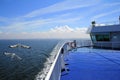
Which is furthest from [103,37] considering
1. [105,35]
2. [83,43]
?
[83,43]

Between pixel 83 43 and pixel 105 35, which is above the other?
pixel 105 35

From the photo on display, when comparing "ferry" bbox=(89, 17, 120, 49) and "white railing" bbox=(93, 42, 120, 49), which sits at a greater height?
"ferry" bbox=(89, 17, 120, 49)

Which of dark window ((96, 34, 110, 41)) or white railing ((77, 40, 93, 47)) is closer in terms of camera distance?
white railing ((77, 40, 93, 47))

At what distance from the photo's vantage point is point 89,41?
30.0 metres

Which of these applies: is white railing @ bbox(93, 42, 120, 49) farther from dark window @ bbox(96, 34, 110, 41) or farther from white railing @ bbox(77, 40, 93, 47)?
white railing @ bbox(77, 40, 93, 47)

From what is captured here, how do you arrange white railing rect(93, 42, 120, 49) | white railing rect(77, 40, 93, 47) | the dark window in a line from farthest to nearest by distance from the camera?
1. the dark window
2. white railing rect(77, 40, 93, 47)
3. white railing rect(93, 42, 120, 49)

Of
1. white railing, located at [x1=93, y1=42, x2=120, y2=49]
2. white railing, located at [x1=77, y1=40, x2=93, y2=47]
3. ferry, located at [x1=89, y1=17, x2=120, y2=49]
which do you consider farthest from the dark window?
white railing, located at [x1=77, y1=40, x2=93, y2=47]

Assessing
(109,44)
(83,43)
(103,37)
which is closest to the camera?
(109,44)

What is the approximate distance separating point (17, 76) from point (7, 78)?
1850 mm

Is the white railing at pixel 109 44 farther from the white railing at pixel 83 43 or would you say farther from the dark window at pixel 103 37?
the white railing at pixel 83 43

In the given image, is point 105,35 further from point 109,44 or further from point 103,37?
point 109,44

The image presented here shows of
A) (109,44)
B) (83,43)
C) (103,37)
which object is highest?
(103,37)

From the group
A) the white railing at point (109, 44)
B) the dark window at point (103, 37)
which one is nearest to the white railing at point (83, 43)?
the white railing at point (109, 44)

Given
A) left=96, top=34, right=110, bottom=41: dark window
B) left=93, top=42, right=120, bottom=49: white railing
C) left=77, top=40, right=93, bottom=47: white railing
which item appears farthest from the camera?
left=96, top=34, right=110, bottom=41: dark window
